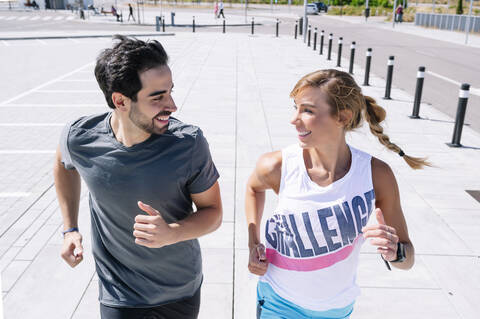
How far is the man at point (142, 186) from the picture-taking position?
6.17ft

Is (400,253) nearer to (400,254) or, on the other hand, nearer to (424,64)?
(400,254)

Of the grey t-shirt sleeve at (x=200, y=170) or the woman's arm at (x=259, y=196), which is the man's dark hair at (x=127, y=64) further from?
the woman's arm at (x=259, y=196)

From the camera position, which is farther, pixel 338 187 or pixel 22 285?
pixel 22 285

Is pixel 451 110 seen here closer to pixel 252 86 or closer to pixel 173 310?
pixel 252 86

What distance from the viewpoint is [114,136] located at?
2.06 m

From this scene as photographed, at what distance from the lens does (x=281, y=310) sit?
2.12 meters

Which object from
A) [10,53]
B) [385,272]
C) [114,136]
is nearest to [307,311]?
[114,136]

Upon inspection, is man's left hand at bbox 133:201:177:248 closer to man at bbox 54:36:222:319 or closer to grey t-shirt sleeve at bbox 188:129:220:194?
man at bbox 54:36:222:319

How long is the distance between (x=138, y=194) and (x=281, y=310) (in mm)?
841

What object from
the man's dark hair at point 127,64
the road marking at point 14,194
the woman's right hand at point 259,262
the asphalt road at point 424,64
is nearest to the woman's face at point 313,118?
the woman's right hand at point 259,262

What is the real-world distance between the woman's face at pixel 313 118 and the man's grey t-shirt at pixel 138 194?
0.43m

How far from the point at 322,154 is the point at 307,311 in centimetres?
71

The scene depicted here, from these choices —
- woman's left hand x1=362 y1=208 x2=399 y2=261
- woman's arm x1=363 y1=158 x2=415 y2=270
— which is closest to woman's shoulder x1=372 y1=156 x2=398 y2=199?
woman's arm x1=363 y1=158 x2=415 y2=270

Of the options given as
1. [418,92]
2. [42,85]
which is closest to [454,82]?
[418,92]
